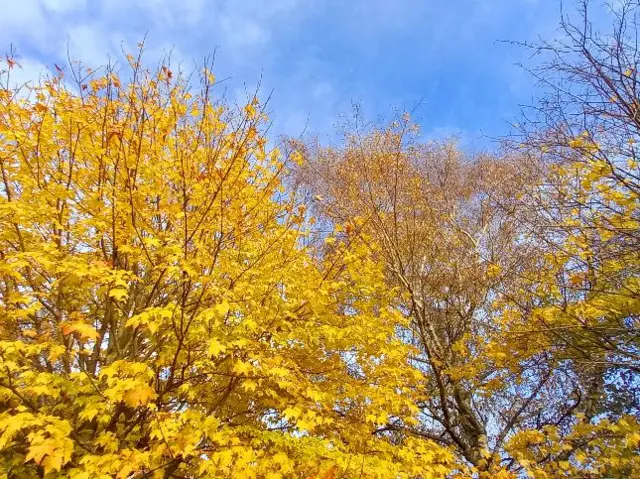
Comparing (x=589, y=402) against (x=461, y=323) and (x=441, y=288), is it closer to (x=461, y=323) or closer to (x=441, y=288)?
(x=461, y=323)

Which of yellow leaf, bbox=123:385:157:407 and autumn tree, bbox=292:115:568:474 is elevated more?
autumn tree, bbox=292:115:568:474

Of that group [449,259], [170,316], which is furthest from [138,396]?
[449,259]

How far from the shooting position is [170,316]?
3.36m

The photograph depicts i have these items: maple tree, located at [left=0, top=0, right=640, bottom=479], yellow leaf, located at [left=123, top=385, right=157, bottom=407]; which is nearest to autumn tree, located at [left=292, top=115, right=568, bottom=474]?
maple tree, located at [left=0, top=0, right=640, bottom=479]

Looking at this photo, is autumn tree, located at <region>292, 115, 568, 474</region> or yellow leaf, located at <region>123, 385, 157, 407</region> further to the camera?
autumn tree, located at <region>292, 115, 568, 474</region>

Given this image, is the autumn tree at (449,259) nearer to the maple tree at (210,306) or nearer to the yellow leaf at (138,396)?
the maple tree at (210,306)

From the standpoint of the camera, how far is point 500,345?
23.7 feet

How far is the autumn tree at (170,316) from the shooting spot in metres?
3.63

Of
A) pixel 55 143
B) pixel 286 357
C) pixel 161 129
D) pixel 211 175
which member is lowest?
pixel 286 357

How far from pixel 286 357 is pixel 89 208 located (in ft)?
8.49

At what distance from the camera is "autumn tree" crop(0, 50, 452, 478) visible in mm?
3631

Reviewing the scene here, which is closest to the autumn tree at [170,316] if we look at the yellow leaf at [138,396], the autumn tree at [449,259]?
the yellow leaf at [138,396]

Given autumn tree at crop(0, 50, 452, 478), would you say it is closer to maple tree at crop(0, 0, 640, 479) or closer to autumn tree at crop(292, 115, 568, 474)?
maple tree at crop(0, 0, 640, 479)

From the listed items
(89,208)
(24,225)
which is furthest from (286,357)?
(24,225)
